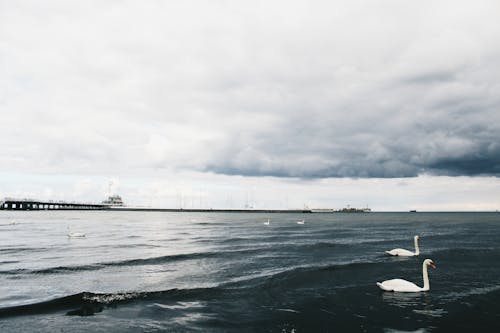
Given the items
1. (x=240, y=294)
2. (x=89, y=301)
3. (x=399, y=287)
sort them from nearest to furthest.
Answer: (x=89, y=301)
(x=240, y=294)
(x=399, y=287)

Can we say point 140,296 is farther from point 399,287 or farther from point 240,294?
point 399,287

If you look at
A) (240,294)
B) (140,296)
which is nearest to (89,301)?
(140,296)

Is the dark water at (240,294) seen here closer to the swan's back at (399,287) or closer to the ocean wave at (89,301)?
the ocean wave at (89,301)

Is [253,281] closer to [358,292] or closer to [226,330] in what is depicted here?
[358,292]

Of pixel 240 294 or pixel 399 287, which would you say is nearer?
pixel 240 294

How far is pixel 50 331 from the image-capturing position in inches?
698

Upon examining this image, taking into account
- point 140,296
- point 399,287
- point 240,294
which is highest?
point 399,287

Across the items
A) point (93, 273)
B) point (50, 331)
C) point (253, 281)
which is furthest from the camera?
point (93, 273)

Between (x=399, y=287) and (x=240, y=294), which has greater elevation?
(x=399, y=287)

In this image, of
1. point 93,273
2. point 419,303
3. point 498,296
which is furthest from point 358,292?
point 93,273

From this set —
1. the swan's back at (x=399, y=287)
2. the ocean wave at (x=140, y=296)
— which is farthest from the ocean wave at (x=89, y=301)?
the swan's back at (x=399, y=287)

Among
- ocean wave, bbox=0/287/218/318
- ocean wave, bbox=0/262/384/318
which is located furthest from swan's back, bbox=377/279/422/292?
ocean wave, bbox=0/287/218/318

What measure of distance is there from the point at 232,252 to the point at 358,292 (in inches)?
885

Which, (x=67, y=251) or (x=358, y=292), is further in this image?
(x=67, y=251)
